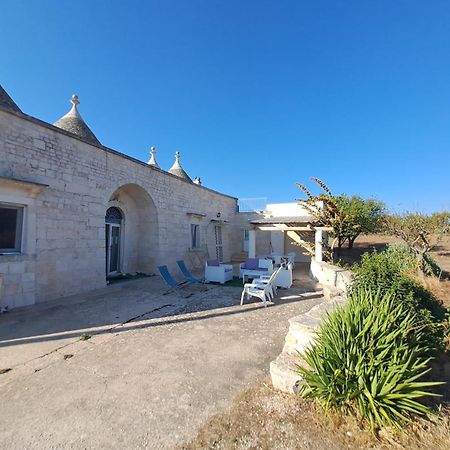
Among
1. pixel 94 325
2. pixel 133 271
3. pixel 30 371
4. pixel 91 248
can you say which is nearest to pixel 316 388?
pixel 30 371

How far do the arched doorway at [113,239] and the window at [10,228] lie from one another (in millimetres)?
3623

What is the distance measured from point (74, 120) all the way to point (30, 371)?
10.0 meters

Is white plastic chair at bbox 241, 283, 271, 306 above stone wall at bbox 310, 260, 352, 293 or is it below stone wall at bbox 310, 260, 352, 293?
below

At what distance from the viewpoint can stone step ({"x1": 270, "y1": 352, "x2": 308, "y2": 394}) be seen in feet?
9.02

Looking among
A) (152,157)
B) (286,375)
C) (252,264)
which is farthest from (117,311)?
(152,157)

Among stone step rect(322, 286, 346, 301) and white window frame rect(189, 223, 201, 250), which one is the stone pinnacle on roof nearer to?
white window frame rect(189, 223, 201, 250)

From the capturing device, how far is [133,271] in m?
11.1

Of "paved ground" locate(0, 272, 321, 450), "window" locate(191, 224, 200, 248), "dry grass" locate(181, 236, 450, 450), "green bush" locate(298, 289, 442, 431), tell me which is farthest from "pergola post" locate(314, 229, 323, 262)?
"dry grass" locate(181, 236, 450, 450)

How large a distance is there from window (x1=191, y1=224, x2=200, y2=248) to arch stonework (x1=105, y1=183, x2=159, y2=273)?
10.2 feet

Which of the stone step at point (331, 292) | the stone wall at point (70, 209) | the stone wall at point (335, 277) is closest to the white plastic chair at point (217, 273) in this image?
the stone wall at point (70, 209)

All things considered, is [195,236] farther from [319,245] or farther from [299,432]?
[299,432]

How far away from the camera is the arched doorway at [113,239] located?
9969 millimetres

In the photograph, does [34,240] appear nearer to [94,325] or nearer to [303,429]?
[94,325]

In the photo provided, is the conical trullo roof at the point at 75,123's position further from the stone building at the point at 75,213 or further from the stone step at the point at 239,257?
the stone step at the point at 239,257
